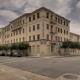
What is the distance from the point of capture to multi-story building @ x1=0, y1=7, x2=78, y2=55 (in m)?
40.0

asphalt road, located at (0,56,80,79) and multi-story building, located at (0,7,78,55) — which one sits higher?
multi-story building, located at (0,7,78,55)

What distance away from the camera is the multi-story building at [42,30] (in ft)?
131

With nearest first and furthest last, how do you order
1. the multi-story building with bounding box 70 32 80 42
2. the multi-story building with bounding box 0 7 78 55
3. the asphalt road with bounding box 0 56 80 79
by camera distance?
the asphalt road with bounding box 0 56 80 79
the multi-story building with bounding box 0 7 78 55
the multi-story building with bounding box 70 32 80 42

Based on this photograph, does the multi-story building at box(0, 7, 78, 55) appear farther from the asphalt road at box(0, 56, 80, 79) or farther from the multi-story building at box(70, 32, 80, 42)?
the asphalt road at box(0, 56, 80, 79)

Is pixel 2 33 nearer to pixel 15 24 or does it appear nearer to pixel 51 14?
pixel 15 24

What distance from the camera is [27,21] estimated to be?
46.3 m

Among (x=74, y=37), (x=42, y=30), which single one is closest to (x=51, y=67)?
(x=42, y=30)

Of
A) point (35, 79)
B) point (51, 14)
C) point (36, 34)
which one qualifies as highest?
point (51, 14)

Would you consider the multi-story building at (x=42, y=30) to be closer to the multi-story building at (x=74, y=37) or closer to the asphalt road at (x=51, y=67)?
the multi-story building at (x=74, y=37)

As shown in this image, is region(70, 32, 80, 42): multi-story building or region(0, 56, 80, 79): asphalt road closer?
region(0, 56, 80, 79): asphalt road

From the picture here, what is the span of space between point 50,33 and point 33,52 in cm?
834

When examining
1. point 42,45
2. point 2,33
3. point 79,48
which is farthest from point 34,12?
point 2,33

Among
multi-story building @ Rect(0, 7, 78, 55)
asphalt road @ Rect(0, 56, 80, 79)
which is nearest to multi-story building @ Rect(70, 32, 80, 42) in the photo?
multi-story building @ Rect(0, 7, 78, 55)

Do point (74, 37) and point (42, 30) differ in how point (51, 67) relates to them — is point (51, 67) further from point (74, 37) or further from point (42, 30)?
point (74, 37)
